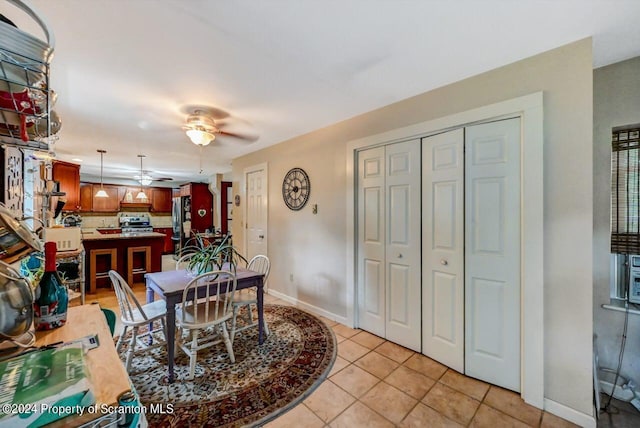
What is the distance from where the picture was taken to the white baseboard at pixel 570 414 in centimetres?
157

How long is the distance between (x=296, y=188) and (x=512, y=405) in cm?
296

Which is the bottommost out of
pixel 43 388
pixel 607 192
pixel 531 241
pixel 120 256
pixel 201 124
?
pixel 120 256

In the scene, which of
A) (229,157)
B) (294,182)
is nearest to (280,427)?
(294,182)

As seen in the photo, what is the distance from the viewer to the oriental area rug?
166cm

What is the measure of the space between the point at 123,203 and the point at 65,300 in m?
8.34

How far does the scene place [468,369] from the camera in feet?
→ 6.78

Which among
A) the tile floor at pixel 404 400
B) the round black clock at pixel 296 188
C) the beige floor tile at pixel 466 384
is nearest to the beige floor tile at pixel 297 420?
the tile floor at pixel 404 400

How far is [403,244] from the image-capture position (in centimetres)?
251

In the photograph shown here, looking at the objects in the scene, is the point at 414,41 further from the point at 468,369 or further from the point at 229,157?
the point at 229,157

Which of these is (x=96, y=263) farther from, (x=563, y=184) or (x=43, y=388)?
(x=563, y=184)

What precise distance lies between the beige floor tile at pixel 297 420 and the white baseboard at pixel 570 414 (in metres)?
1.51

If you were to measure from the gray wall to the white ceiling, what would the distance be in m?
0.16

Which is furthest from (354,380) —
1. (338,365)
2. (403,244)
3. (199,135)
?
(199,135)

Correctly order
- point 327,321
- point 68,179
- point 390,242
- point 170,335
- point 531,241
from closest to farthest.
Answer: point 531,241 → point 170,335 → point 390,242 → point 327,321 → point 68,179
